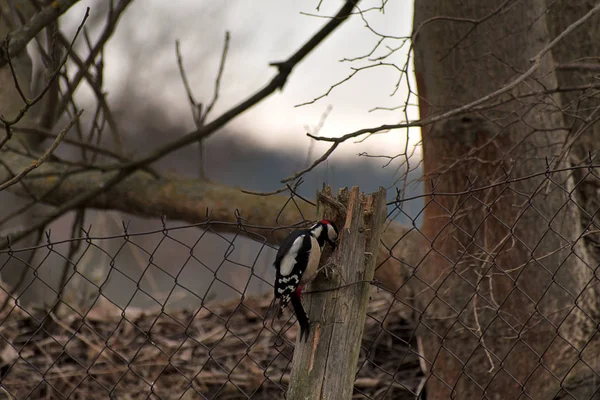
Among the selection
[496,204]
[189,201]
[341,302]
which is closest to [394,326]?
[496,204]

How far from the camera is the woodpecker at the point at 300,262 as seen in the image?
1908 millimetres

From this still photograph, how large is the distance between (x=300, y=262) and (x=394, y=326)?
284cm

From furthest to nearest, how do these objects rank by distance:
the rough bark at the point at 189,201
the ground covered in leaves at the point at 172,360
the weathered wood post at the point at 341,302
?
1. the ground covered in leaves at the point at 172,360
2. the rough bark at the point at 189,201
3. the weathered wood post at the point at 341,302

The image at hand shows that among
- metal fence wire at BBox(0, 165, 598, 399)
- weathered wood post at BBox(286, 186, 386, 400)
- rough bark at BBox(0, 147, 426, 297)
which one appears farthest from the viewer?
rough bark at BBox(0, 147, 426, 297)

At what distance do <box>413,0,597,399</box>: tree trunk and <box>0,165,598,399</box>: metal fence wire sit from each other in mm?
11

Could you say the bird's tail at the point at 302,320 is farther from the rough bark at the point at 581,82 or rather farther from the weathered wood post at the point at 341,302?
the rough bark at the point at 581,82

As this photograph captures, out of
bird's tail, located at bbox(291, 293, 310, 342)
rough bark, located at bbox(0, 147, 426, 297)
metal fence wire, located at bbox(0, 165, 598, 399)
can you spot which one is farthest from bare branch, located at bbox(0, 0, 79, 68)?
bird's tail, located at bbox(291, 293, 310, 342)

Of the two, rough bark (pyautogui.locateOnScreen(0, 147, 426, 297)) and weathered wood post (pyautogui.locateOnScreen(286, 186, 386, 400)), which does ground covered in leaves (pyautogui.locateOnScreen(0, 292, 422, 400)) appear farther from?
weathered wood post (pyautogui.locateOnScreen(286, 186, 386, 400))

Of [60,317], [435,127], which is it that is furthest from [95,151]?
[435,127]

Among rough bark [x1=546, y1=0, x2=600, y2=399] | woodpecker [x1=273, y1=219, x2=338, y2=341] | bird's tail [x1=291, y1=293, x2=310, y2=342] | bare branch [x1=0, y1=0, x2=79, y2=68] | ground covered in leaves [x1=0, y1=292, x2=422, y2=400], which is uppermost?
rough bark [x1=546, y1=0, x2=600, y2=399]

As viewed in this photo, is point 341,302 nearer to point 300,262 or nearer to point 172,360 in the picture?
point 300,262

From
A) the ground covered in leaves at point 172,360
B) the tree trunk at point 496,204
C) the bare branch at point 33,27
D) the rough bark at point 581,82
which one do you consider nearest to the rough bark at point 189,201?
the tree trunk at point 496,204

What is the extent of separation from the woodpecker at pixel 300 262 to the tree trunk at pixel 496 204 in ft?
4.61

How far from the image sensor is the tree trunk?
328 centimetres
